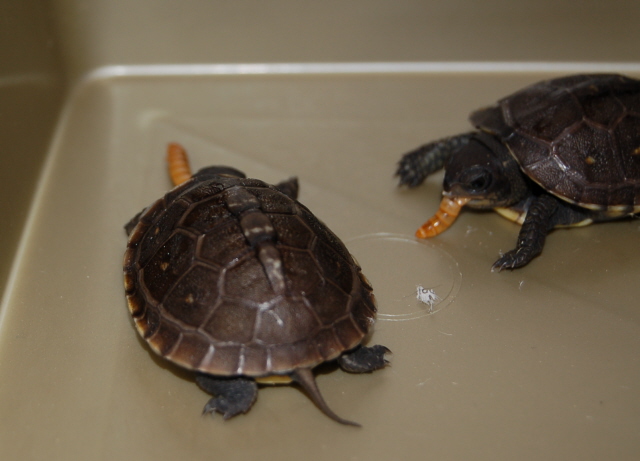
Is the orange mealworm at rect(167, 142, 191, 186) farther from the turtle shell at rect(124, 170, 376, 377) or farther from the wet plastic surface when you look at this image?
the turtle shell at rect(124, 170, 376, 377)

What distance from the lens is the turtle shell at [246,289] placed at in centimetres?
207

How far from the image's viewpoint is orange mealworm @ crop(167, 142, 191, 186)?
321 cm

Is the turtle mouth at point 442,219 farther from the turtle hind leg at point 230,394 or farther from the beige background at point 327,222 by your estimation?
the turtle hind leg at point 230,394

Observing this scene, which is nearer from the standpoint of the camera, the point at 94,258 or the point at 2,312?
the point at 2,312

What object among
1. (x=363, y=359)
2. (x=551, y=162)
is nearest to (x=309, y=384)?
(x=363, y=359)

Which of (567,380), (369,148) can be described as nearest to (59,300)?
(369,148)

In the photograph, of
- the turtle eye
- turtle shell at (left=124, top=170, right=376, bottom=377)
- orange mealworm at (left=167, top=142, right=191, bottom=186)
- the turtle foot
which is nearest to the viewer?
turtle shell at (left=124, top=170, right=376, bottom=377)

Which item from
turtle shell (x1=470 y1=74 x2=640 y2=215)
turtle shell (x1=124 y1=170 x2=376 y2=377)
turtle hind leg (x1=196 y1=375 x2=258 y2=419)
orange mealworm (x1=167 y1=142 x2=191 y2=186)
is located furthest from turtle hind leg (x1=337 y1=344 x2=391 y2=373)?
orange mealworm (x1=167 y1=142 x2=191 y2=186)

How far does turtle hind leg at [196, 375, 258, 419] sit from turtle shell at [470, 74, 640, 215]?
1.68 metres

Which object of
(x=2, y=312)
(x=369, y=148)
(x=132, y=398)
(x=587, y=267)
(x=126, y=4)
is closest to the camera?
(x=132, y=398)

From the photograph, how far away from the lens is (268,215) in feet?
7.45

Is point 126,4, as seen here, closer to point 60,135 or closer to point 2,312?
point 60,135

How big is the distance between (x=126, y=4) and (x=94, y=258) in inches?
79.2

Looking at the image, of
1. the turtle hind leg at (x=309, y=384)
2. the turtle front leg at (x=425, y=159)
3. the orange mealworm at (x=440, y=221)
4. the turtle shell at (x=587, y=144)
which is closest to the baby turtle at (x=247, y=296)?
the turtle hind leg at (x=309, y=384)
